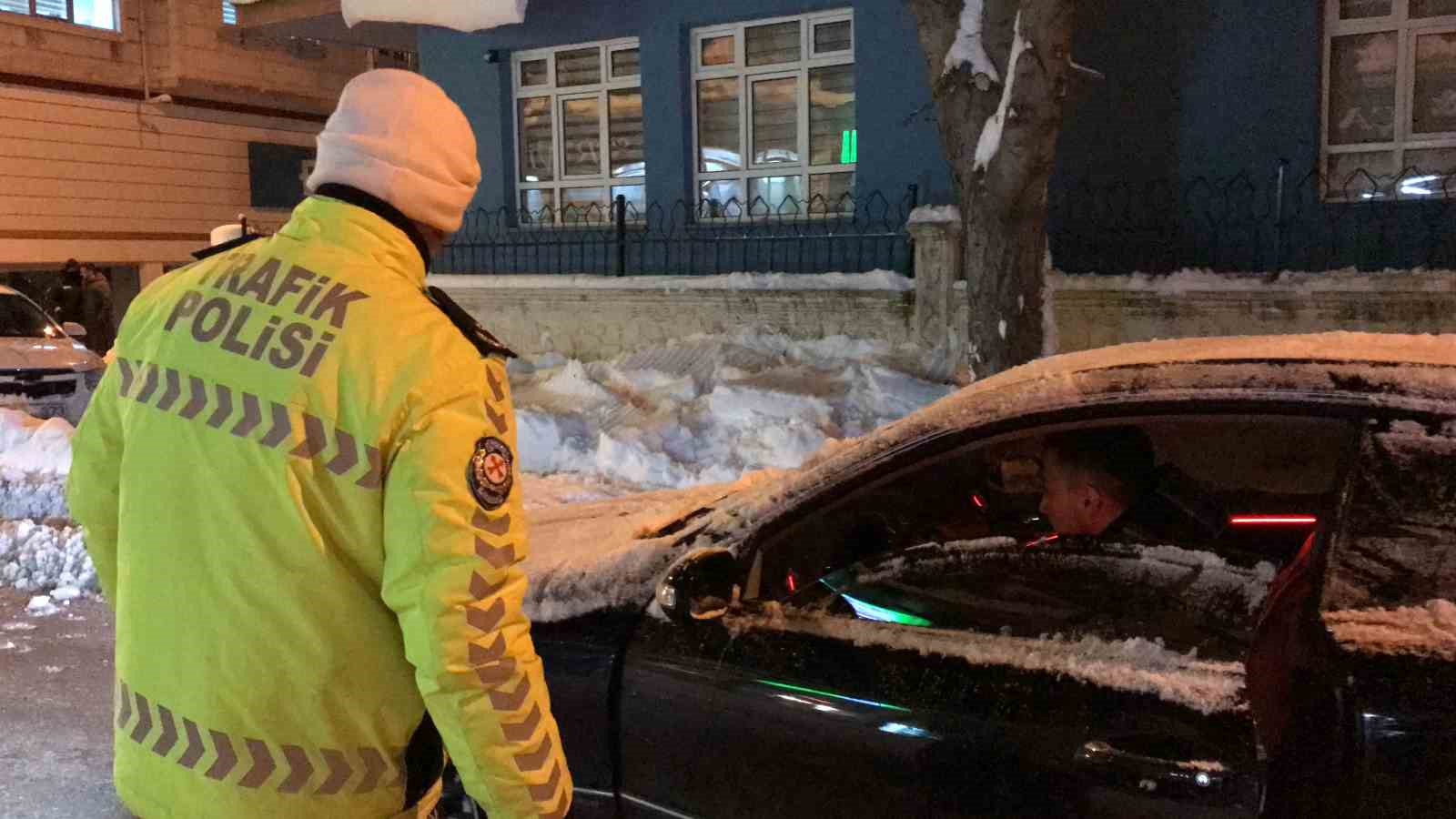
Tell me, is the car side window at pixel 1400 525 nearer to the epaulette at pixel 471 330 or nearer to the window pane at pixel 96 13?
the epaulette at pixel 471 330

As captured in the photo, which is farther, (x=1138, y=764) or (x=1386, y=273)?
(x=1386, y=273)

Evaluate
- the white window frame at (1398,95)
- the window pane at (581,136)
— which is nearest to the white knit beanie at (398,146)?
the white window frame at (1398,95)

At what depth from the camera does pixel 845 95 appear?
10.8m

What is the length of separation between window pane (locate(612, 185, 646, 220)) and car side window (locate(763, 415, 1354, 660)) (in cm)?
841

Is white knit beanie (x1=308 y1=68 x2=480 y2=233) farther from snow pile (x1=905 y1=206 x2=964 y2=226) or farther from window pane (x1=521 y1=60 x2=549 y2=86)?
window pane (x1=521 y1=60 x2=549 y2=86)

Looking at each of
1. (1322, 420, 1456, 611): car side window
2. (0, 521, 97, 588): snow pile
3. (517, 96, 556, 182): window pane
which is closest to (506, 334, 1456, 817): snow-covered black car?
(1322, 420, 1456, 611): car side window

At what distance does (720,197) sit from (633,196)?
1.09m

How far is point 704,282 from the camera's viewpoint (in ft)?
34.5

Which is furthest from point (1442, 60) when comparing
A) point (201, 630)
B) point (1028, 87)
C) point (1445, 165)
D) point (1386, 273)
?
point (201, 630)

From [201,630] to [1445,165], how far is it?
9507 mm

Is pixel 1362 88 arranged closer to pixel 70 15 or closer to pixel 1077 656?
pixel 1077 656

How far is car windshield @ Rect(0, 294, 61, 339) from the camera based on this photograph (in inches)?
455

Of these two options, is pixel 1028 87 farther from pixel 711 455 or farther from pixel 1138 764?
pixel 1138 764

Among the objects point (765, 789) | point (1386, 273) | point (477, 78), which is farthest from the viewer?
point (477, 78)
